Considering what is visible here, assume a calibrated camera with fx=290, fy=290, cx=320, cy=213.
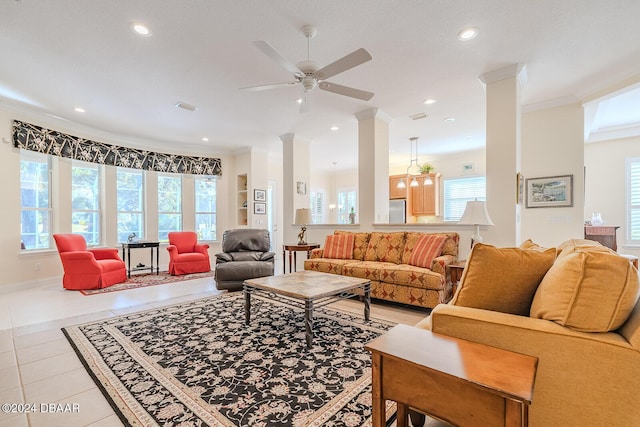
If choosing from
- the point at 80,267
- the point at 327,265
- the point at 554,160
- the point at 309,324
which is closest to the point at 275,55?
the point at 309,324

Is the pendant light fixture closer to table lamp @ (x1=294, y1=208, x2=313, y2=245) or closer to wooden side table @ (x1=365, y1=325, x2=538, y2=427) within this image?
table lamp @ (x1=294, y1=208, x2=313, y2=245)

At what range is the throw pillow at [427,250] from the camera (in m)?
3.59

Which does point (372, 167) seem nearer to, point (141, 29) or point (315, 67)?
point (315, 67)

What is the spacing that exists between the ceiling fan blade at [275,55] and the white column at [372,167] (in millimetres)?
2215

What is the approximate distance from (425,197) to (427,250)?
4120 mm

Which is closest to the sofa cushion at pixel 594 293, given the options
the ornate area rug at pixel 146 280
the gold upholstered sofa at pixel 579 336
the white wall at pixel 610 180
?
the gold upholstered sofa at pixel 579 336

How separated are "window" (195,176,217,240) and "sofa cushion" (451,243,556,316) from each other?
263 inches

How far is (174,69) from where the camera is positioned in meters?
3.29

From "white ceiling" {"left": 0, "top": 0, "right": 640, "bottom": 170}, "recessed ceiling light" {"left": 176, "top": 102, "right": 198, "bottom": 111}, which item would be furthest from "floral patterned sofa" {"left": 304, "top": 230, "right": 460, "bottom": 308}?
"recessed ceiling light" {"left": 176, "top": 102, "right": 198, "bottom": 111}

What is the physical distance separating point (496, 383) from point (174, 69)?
3.90 metres

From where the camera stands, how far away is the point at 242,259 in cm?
481

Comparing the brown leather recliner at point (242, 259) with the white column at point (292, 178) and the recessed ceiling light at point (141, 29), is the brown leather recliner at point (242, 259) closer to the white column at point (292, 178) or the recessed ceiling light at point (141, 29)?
the white column at point (292, 178)

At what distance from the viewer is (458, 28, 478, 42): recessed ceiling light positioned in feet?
8.54

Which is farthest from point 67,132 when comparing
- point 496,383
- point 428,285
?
point 496,383
